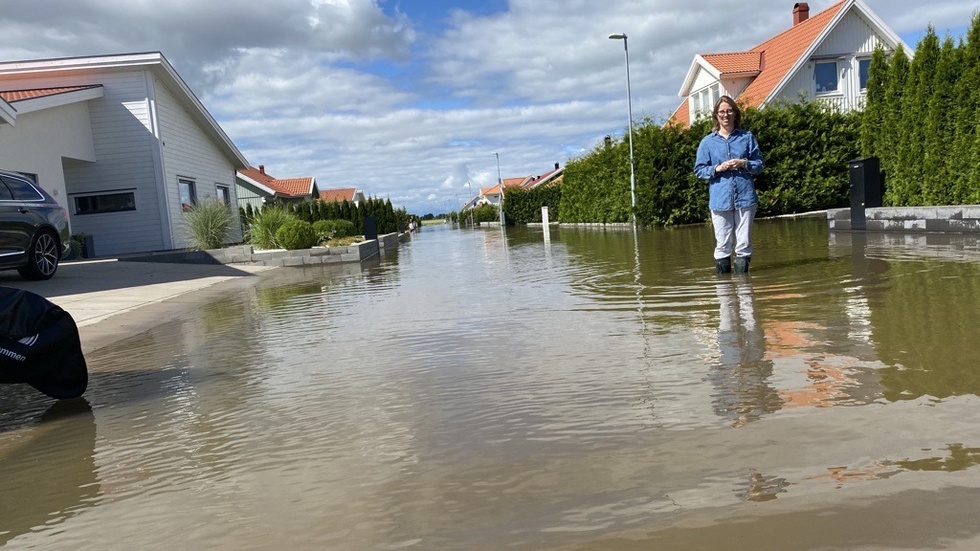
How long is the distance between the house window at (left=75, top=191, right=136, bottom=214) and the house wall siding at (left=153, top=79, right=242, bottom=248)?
116 cm

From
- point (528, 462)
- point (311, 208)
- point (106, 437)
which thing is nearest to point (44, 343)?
point (106, 437)

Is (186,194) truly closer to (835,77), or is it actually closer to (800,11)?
(835,77)

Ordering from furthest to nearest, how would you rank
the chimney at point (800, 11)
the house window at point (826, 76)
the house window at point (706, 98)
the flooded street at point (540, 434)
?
the chimney at point (800, 11) < the house window at point (706, 98) < the house window at point (826, 76) < the flooded street at point (540, 434)

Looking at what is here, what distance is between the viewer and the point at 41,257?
11398mm

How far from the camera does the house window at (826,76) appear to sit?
31.6m

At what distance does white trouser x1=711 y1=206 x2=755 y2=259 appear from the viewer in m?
7.49

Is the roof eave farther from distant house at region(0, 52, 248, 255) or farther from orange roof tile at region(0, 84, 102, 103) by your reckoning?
distant house at region(0, 52, 248, 255)

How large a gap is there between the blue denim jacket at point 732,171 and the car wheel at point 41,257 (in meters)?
10.2

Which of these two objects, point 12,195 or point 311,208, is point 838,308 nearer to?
point 12,195

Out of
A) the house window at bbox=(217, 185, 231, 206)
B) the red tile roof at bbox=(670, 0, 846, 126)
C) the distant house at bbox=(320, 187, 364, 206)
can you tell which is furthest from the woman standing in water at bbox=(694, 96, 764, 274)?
the distant house at bbox=(320, 187, 364, 206)

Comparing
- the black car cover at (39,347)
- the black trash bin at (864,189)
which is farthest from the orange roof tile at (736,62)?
the black car cover at (39,347)

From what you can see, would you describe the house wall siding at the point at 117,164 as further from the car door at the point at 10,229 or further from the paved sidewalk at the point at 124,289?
the car door at the point at 10,229

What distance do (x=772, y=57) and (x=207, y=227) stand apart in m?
27.9

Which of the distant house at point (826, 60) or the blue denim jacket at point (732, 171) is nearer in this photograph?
the blue denim jacket at point (732, 171)
